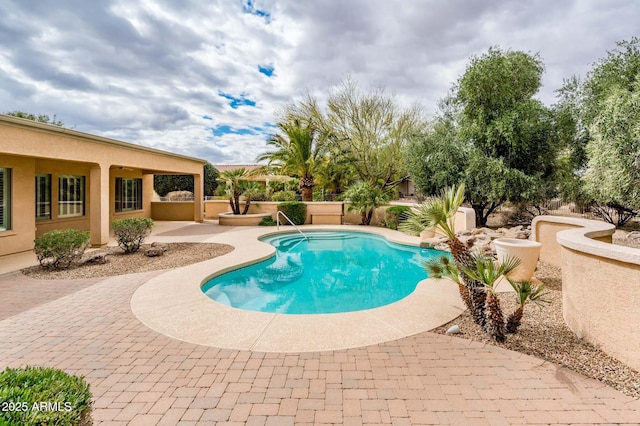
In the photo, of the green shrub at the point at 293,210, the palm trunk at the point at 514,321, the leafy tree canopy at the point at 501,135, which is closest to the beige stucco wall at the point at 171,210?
the green shrub at the point at 293,210

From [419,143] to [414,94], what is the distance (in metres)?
7.56

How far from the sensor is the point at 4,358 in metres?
3.56

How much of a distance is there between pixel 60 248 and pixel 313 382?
25.8ft

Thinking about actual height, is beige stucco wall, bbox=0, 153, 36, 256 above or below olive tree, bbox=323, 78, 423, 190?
below

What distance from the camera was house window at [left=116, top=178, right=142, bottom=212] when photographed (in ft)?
53.5

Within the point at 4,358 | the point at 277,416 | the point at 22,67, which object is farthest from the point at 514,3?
the point at 22,67

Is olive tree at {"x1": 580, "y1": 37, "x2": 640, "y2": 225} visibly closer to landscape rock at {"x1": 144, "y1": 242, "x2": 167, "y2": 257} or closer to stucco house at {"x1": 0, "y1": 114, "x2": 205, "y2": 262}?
landscape rock at {"x1": 144, "y1": 242, "x2": 167, "y2": 257}

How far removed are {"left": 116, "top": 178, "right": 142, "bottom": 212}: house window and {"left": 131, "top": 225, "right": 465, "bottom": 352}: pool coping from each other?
40.5 ft

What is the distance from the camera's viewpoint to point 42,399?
1665 millimetres

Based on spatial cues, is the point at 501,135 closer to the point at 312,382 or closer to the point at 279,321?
the point at 279,321

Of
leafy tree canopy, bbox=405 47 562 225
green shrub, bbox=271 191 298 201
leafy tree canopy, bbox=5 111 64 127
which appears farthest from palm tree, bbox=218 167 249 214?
leafy tree canopy, bbox=5 111 64 127

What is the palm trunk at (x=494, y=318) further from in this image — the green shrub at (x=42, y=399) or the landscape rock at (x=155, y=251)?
the landscape rock at (x=155, y=251)

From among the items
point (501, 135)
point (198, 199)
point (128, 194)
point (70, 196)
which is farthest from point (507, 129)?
point (128, 194)

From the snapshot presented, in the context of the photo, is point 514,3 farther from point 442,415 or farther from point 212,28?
point 442,415
